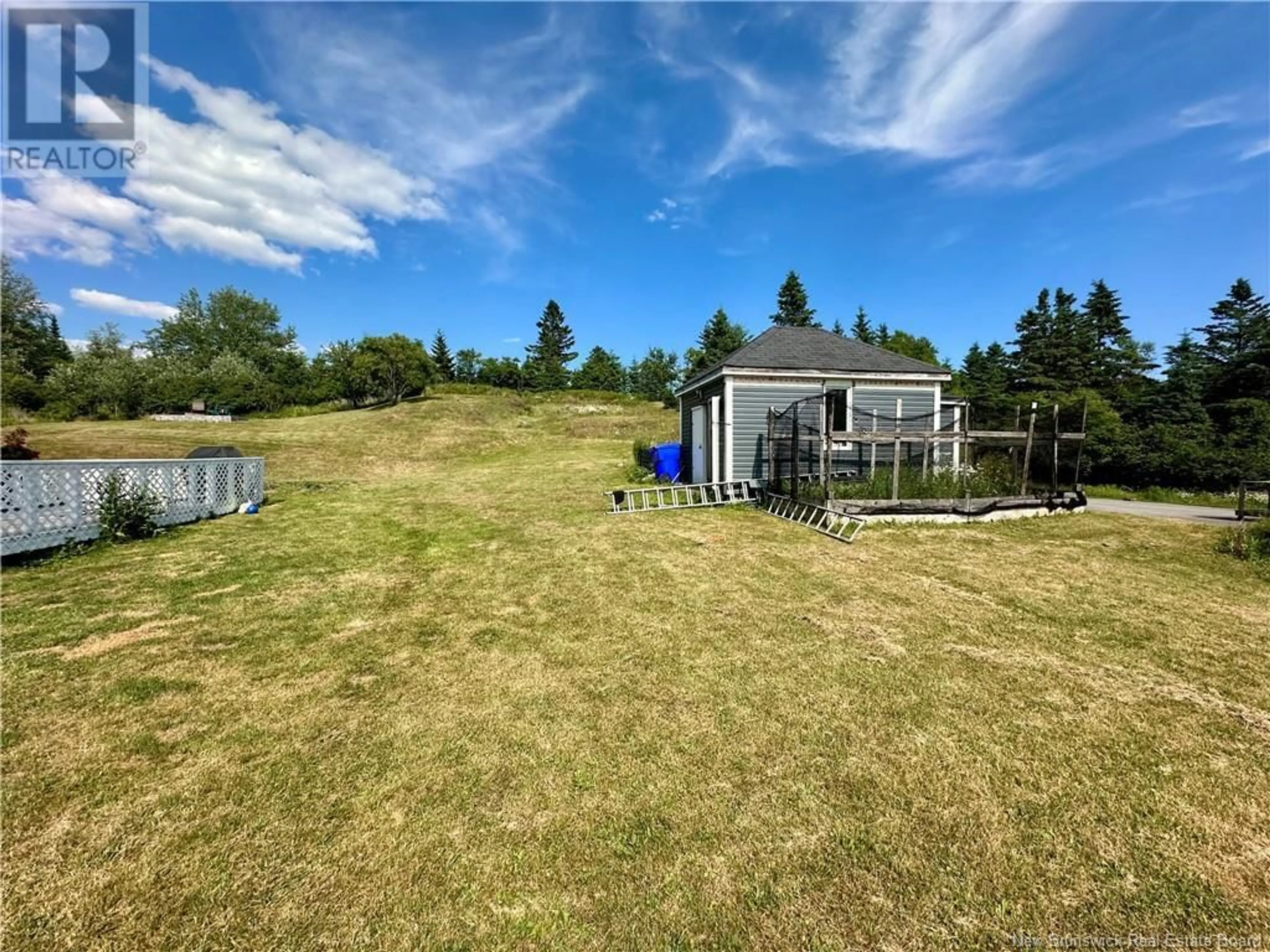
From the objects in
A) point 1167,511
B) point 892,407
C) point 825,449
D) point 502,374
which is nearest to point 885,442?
point 825,449

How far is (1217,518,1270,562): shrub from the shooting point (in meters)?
7.02

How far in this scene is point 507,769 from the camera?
9.43 feet

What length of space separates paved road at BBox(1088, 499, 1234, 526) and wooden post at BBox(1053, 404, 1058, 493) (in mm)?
1635

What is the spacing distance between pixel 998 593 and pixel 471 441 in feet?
85.0

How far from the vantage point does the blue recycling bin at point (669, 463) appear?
15500 millimetres

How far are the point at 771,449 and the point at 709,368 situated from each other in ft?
10.3

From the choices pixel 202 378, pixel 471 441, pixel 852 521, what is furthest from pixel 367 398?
pixel 852 521

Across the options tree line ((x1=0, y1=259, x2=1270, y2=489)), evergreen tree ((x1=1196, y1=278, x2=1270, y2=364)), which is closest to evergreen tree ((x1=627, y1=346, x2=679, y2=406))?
tree line ((x1=0, y1=259, x2=1270, y2=489))

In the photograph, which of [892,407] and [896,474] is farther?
[892,407]

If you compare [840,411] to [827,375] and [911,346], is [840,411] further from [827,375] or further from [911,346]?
[911,346]

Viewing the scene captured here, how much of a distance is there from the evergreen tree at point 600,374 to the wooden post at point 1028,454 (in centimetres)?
5100

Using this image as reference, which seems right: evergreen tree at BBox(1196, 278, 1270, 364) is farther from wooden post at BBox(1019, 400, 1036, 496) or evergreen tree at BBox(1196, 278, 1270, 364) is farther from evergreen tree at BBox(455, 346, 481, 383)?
evergreen tree at BBox(455, 346, 481, 383)

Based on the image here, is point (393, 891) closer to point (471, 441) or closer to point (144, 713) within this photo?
point (144, 713)

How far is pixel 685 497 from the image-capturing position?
13.3m
